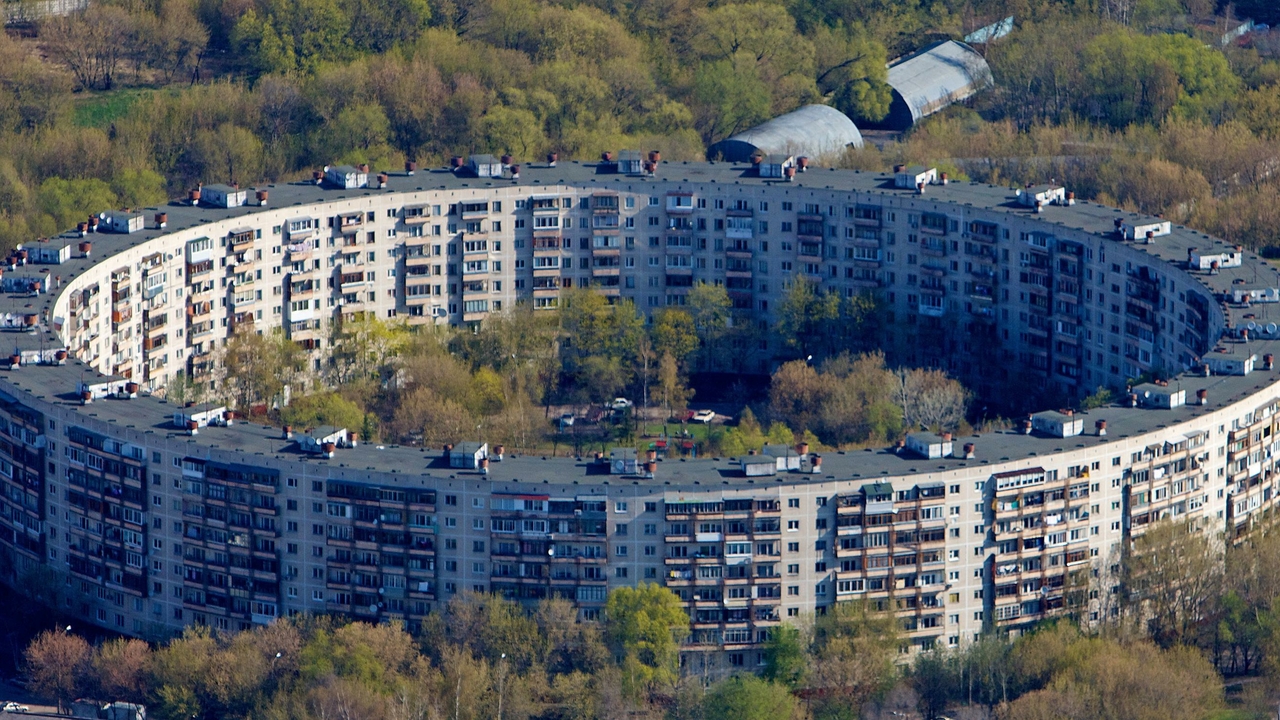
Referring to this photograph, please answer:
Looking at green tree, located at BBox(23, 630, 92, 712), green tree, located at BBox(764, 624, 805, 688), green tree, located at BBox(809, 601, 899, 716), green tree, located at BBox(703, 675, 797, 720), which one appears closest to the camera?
green tree, located at BBox(703, 675, 797, 720)

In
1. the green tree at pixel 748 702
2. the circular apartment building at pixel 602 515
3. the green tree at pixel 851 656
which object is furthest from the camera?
the circular apartment building at pixel 602 515

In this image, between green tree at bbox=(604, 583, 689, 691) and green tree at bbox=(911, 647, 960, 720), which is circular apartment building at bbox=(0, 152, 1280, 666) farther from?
green tree at bbox=(911, 647, 960, 720)

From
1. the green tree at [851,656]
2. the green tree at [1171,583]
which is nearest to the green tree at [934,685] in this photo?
the green tree at [851,656]

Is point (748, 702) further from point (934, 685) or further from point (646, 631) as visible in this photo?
point (934, 685)

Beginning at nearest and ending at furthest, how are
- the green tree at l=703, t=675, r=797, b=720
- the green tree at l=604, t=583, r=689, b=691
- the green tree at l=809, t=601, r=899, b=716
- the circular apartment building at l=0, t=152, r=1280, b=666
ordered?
1. the green tree at l=703, t=675, r=797, b=720
2. the green tree at l=809, t=601, r=899, b=716
3. the green tree at l=604, t=583, r=689, b=691
4. the circular apartment building at l=0, t=152, r=1280, b=666

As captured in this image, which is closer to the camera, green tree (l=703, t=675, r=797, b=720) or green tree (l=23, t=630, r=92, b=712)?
green tree (l=703, t=675, r=797, b=720)

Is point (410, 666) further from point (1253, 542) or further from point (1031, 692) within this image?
point (1253, 542)

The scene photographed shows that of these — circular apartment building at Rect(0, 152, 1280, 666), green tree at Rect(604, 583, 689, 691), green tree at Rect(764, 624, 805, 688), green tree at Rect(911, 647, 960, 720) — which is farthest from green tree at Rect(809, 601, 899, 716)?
green tree at Rect(604, 583, 689, 691)

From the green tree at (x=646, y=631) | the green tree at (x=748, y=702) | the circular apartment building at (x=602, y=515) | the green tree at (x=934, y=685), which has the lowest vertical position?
the green tree at (x=934, y=685)

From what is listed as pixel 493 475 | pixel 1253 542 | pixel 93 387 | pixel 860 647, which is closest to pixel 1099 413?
pixel 1253 542

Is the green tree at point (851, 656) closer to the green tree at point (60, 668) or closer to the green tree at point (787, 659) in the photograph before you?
the green tree at point (787, 659)

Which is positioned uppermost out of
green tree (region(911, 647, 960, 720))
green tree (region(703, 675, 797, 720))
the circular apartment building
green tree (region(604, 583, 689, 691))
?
the circular apartment building
